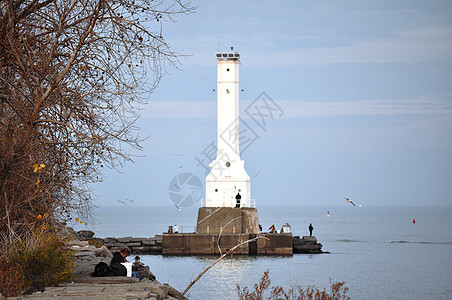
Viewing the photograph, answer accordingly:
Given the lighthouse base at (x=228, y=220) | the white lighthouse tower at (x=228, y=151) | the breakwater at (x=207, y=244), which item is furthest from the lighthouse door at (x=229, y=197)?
the breakwater at (x=207, y=244)

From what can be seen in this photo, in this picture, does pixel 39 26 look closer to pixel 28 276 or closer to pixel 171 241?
pixel 28 276

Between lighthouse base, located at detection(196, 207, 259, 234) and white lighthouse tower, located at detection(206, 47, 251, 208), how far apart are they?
78 cm

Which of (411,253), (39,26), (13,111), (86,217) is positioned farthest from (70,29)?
(411,253)

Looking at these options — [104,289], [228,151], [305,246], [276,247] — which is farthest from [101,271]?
[305,246]

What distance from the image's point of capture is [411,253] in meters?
62.2

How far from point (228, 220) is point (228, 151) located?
4730mm

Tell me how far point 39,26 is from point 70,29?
1.84ft

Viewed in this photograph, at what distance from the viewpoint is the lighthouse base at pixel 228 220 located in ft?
154

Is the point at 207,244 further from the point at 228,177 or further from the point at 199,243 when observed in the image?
the point at 228,177

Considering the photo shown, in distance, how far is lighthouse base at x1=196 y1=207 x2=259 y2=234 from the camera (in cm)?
4681

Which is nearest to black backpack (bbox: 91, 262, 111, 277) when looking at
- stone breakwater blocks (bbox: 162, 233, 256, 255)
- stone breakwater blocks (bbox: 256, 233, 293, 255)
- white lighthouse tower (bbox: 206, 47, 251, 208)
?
stone breakwater blocks (bbox: 162, 233, 256, 255)

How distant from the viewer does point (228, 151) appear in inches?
1938

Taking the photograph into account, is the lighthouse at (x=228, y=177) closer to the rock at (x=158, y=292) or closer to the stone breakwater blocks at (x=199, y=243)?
the stone breakwater blocks at (x=199, y=243)

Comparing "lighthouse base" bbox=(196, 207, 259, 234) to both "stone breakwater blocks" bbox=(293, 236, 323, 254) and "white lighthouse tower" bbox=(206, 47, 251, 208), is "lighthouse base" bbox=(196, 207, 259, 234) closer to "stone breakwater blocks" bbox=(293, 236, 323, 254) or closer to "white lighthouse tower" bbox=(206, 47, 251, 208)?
"white lighthouse tower" bbox=(206, 47, 251, 208)
